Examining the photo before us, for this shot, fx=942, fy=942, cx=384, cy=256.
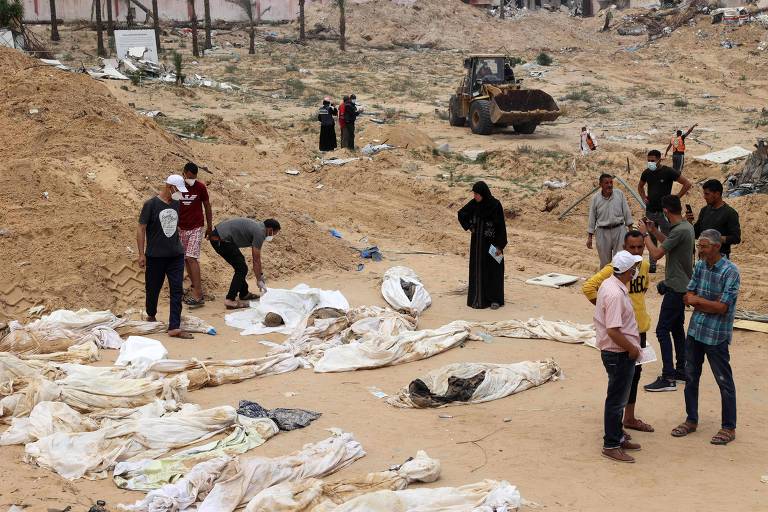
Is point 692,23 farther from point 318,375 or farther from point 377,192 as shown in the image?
point 318,375

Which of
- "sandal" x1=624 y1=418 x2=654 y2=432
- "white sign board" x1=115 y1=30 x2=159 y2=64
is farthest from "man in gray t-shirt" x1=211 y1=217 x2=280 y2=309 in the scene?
"white sign board" x1=115 y1=30 x2=159 y2=64

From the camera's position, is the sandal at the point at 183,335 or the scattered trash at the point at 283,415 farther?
the sandal at the point at 183,335

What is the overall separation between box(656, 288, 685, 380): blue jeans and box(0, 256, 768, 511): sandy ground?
277 mm

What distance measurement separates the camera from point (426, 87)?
33.1 m

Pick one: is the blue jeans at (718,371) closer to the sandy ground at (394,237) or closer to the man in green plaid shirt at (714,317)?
the man in green plaid shirt at (714,317)

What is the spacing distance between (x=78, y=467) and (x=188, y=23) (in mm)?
44895

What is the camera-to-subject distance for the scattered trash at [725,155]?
59.6ft

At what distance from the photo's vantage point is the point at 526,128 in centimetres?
2370

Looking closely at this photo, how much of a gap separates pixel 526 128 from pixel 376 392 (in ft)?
55.7

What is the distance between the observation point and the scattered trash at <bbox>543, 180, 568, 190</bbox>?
55.2ft

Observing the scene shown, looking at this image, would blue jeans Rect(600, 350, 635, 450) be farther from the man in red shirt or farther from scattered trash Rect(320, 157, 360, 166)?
scattered trash Rect(320, 157, 360, 166)

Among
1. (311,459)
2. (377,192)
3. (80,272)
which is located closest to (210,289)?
(80,272)

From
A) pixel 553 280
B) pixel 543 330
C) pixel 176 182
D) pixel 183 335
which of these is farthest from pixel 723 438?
pixel 553 280

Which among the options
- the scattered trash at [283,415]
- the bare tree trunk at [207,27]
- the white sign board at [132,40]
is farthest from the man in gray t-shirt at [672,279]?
the bare tree trunk at [207,27]
